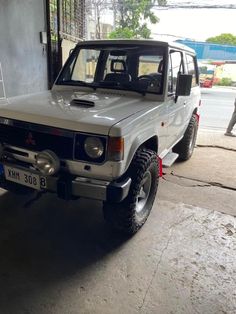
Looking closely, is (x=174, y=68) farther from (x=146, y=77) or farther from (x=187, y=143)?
(x=187, y=143)

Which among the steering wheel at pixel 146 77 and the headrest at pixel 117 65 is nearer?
the steering wheel at pixel 146 77

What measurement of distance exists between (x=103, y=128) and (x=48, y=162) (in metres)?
0.53

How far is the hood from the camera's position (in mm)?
2152

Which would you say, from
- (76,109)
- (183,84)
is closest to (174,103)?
(183,84)

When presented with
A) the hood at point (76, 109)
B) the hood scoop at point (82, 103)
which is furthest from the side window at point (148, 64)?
the hood scoop at point (82, 103)

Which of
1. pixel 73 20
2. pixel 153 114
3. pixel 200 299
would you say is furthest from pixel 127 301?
pixel 73 20

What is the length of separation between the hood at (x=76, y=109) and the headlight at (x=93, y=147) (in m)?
0.08

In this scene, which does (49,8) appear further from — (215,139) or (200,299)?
(200,299)

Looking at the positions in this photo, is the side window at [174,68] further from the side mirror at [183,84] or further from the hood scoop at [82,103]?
the hood scoop at [82,103]

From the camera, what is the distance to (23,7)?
5281 millimetres

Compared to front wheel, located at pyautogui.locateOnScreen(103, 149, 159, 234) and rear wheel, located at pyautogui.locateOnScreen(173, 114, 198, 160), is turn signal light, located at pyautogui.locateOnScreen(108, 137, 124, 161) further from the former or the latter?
rear wheel, located at pyautogui.locateOnScreen(173, 114, 198, 160)

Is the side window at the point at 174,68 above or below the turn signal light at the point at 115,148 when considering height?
above

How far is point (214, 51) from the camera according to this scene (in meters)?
24.5

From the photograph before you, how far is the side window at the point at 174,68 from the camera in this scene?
125 inches
